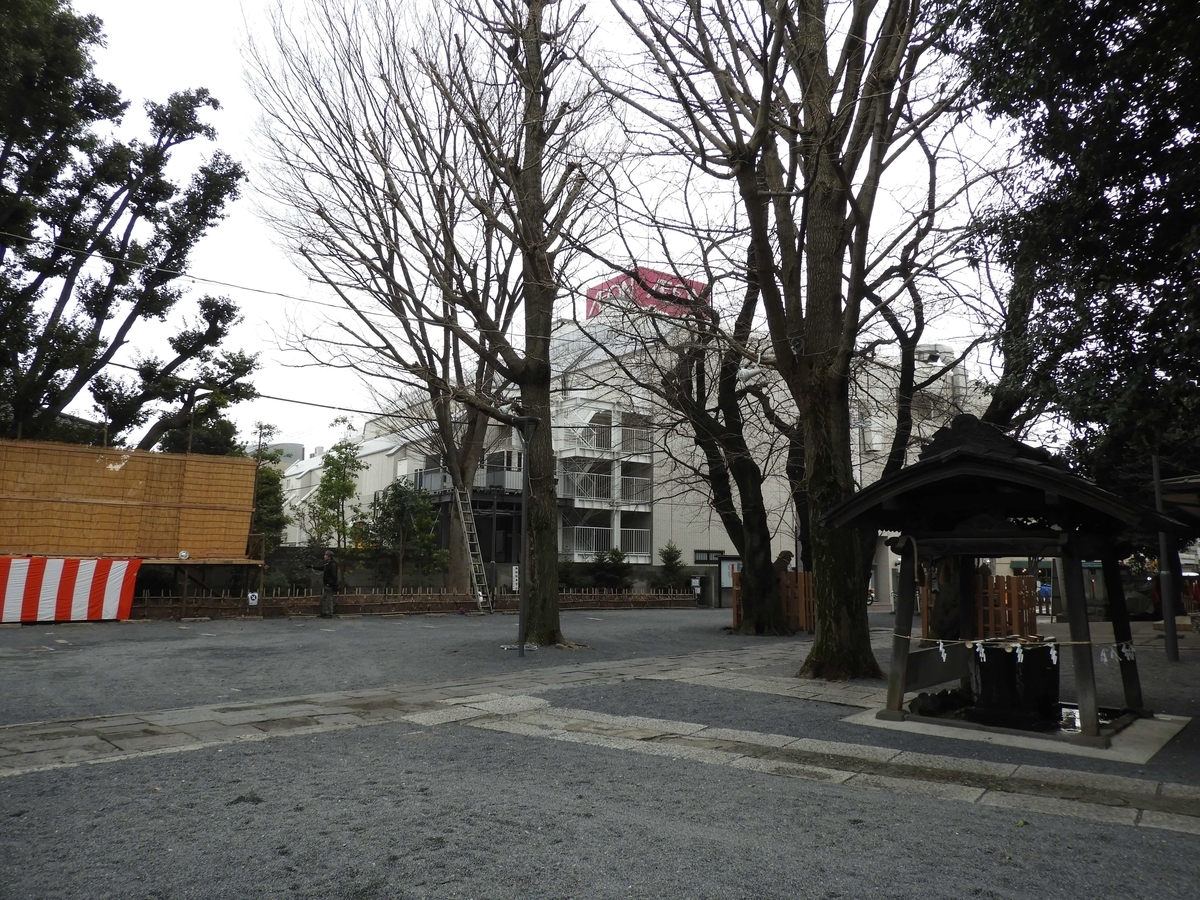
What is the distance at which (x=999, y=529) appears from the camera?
23.7 feet

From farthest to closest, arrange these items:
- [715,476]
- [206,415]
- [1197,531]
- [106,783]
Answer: [206,415]
[715,476]
[1197,531]
[106,783]

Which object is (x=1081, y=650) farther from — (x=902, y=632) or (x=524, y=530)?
(x=524, y=530)

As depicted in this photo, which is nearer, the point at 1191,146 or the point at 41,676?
the point at 1191,146

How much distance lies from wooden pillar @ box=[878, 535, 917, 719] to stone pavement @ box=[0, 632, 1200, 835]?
62cm

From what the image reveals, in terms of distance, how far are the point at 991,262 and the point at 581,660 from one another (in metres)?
7.79

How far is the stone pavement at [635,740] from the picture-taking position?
5121 mm

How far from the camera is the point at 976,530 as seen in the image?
7.34 metres

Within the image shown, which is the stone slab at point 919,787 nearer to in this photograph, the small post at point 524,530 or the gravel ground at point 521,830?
the gravel ground at point 521,830

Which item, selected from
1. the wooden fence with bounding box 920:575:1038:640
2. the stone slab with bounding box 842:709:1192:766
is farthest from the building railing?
the stone slab with bounding box 842:709:1192:766

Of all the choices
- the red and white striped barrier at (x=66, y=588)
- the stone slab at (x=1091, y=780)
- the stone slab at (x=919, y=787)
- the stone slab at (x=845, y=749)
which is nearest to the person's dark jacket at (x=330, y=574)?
the red and white striped barrier at (x=66, y=588)

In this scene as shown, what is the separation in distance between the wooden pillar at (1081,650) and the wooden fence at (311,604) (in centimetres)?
1358

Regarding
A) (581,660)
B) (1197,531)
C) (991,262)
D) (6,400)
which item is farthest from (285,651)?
(1197,531)

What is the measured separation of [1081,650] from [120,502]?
63.8ft

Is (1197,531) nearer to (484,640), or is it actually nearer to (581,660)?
(581,660)
